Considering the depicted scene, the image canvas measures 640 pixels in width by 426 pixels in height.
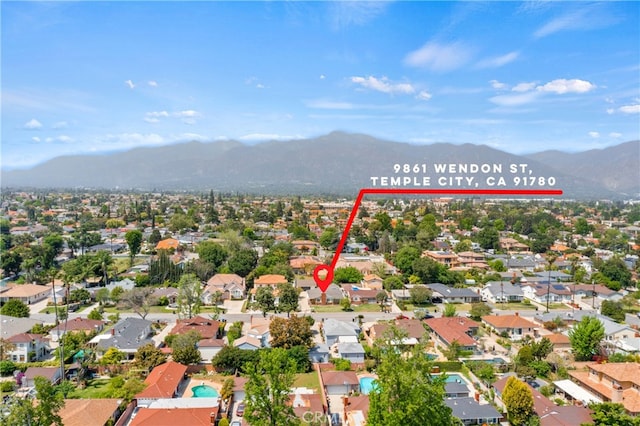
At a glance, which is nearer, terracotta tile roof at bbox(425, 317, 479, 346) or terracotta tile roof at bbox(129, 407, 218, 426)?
terracotta tile roof at bbox(129, 407, 218, 426)

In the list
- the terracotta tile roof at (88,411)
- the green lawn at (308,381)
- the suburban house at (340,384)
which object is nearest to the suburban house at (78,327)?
the terracotta tile roof at (88,411)

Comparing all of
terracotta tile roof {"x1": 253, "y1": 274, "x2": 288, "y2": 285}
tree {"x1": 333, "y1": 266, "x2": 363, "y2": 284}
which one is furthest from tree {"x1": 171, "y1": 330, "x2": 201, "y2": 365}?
tree {"x1": 333, "y1": 266, "x2": 363, "y2": 284}

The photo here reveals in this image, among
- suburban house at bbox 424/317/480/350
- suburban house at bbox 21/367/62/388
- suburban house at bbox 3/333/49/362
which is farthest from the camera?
suburban house at bbox 424/317/480/350

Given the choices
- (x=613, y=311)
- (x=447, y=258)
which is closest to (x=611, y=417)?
(x=613, y=311)

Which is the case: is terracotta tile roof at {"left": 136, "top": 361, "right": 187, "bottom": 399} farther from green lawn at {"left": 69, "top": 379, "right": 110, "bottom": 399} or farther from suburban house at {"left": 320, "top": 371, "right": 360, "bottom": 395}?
suburban house at {"left": 320, "top": 371, "right": 360, "bottom": 395}

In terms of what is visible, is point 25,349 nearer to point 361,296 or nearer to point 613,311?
point 361,296

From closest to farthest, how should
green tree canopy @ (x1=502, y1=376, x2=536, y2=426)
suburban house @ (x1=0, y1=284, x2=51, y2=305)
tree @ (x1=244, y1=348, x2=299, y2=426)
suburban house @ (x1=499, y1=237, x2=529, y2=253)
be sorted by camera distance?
tree @ (x1=244, y1=348, x2=299, y2=426) → green tree canopy @ (x1=502, y1=376, x2=536, y2=426) → suburban house @ (x1=0, y1=284, x2=51, y2=305) → suburban house @ (x1=499, y1=237, x2=529, y2=253)
